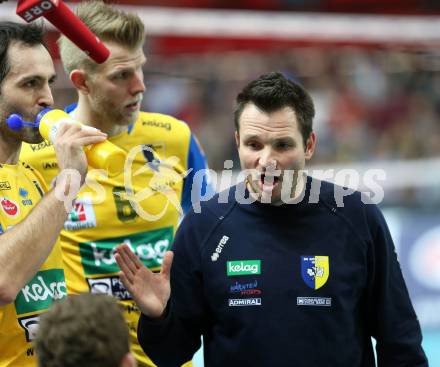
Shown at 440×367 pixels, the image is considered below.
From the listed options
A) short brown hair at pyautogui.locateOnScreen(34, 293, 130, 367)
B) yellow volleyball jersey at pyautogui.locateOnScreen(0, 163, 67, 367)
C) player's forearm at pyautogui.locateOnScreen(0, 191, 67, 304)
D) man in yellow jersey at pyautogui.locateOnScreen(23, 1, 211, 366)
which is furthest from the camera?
man in yellow jersey at pyautogui.locateOnScreen(23, 1, 211, 366)

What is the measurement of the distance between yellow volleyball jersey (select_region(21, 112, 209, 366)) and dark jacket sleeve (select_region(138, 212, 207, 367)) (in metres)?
1.02

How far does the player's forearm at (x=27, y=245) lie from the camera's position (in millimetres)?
3342

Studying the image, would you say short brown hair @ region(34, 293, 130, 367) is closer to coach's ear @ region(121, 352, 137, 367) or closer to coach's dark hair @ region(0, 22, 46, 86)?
coach's ear @ region(121, 352, 137, 367)

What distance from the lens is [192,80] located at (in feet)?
44.6

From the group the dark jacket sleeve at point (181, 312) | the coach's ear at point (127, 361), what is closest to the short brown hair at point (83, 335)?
the coach's ear at point (127, 361)

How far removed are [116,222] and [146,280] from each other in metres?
1.21

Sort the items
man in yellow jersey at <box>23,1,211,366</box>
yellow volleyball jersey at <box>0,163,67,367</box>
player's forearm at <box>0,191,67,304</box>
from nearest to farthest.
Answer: player's forearm at <box>0,191,67,304</box> → yellow volleyball jersey at <box>0,163,67,367</box> → man in yellow jersey at <box>23,1,211,366</box>

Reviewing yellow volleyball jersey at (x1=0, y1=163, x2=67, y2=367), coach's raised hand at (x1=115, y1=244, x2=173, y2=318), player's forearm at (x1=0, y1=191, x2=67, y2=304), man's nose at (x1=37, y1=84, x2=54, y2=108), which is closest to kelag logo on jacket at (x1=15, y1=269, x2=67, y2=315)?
yellow volleyball jersey at (x1=0, y1=163, x2=67, y2=367)

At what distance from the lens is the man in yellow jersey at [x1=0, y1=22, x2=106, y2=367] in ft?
11.1

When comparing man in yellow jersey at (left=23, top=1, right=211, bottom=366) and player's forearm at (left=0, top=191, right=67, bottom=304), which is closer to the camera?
player's forearm at (left=0, top=191, right=67, bottom=304)

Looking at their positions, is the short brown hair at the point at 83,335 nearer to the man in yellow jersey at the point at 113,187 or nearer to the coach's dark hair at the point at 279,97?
the coach's dark hair at the point at 279,97

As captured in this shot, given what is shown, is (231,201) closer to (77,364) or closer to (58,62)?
(77,364)

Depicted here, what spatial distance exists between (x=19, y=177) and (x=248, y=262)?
1.04 meters

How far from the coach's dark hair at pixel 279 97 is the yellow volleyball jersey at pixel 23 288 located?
951 mm
